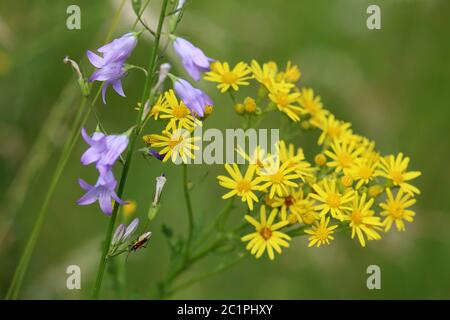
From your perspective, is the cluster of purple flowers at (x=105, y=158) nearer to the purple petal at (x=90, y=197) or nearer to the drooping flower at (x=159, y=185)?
the purple petal at (x=90, y=197)

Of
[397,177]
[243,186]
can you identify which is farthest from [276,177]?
[397,177]

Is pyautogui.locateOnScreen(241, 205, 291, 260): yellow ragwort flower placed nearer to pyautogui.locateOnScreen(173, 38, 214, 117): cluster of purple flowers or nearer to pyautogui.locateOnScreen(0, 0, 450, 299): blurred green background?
pyautogui.locateOnScreen(173, 38, 214, 117): cluster of purple flowers

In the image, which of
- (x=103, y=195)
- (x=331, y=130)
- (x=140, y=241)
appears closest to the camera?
(x=103, y=195)

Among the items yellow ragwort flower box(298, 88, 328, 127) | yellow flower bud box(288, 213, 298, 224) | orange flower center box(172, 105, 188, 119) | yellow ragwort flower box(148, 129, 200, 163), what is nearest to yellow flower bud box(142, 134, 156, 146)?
yellow ragwort flower box(148, 129, 200, 163)

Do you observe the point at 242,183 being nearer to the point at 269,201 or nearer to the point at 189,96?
the point at 269,201

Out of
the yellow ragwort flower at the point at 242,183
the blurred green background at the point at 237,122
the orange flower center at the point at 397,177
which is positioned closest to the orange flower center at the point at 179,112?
the yellow ragwort flower at the point at 242,183

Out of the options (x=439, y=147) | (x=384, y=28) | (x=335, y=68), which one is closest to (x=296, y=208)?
(x=335, y=68)

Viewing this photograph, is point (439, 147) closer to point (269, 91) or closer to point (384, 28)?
point (384, 28)
